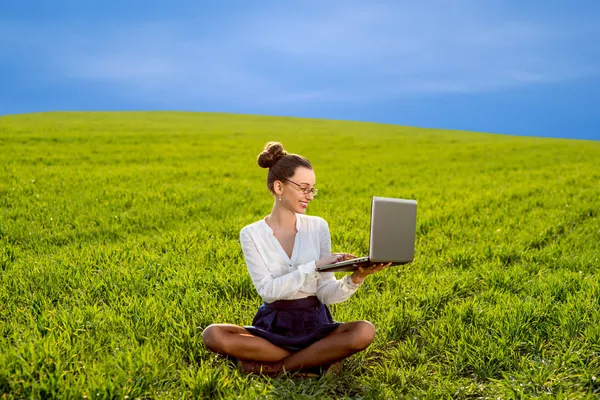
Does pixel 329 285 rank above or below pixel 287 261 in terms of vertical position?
below

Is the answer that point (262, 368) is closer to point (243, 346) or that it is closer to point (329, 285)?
point (243, 346)

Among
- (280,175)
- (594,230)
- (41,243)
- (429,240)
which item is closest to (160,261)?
(41,243)

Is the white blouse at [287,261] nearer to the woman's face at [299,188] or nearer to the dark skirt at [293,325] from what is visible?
the dark skirt at [293,325]

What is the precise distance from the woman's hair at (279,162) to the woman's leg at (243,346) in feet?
3.90

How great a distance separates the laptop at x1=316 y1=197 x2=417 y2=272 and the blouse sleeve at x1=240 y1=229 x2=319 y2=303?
410 mm

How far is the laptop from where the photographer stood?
3.55 metres

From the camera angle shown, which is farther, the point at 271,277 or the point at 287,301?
the point at 287,301

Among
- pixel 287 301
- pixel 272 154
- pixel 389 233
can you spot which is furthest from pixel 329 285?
pixel 272 154

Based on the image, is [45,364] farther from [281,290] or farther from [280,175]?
[280,175]

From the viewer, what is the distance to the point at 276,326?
448 cm

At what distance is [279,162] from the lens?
4348mm

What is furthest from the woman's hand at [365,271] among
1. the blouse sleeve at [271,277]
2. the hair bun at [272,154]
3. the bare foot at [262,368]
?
the hair bun at [272,154]

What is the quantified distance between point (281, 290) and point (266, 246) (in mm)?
469

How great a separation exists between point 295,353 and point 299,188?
1.31 m
